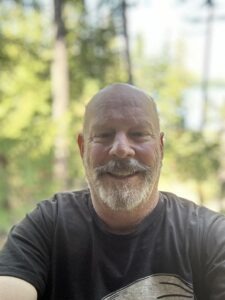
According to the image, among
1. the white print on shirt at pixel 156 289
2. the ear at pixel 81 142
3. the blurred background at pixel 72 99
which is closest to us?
the white print on shirt at pixel 156 289

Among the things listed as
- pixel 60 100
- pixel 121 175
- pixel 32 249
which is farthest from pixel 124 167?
pixel 60 100

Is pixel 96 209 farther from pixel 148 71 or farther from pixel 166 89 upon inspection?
pixel 148 71

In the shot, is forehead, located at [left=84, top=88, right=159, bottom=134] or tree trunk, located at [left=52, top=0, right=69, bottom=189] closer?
forehead, located at [left=84, top=88, right=159, bottom=134]

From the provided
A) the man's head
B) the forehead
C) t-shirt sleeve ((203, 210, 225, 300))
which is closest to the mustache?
the man's head

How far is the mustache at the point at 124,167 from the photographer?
1.27 meters

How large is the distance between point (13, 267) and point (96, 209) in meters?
0.26

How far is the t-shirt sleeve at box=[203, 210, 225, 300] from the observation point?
118 centimetres

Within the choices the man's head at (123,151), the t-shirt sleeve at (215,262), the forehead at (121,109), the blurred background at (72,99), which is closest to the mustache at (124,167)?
the man's head at (123,151)

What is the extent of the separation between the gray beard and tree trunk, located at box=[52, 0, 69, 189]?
477 centimetres

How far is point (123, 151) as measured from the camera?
126cm

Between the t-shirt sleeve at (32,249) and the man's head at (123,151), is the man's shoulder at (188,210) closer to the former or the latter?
the man's head at (123,151)

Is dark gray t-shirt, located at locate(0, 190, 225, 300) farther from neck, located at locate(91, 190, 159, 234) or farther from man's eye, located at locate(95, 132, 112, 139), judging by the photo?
man's eye, located at locate(95, 132, 112, 139)

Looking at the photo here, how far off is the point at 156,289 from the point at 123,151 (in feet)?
1.13

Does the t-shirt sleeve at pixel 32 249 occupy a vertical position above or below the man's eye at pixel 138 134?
below
